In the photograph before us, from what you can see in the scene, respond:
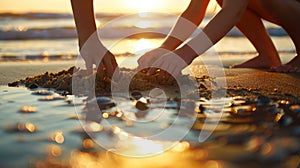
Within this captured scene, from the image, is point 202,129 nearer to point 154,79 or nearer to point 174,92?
point 174,92

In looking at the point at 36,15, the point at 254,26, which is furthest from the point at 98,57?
the point at 36,15

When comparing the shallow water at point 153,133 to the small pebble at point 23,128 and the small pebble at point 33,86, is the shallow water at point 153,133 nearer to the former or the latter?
the small pebble at point 23,128

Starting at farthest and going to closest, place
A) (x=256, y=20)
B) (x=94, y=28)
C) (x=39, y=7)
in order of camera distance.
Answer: (x=39, y=7), (x=256, y=20), (x=94, y=28)

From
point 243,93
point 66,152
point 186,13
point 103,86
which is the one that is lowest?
point 66,152

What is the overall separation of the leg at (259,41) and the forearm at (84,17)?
114cm

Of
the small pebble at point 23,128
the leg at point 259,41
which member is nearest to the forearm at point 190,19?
the leg at point 259,41

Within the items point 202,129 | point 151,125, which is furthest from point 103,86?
point 202,129

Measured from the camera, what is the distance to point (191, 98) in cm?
172

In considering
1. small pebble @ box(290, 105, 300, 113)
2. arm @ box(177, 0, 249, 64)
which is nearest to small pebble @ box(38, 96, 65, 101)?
arm @ box(177, 0, 249, 64)

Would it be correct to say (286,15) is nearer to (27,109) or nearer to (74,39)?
(27,109)

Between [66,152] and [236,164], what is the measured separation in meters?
0.39

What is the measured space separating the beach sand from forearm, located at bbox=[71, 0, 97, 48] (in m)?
0.27

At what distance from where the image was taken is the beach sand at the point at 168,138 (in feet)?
3.41

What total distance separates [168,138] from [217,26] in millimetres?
819
